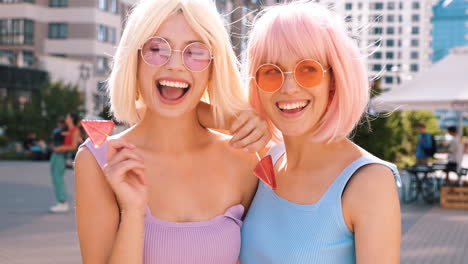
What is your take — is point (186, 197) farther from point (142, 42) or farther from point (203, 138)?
point (142, 42)

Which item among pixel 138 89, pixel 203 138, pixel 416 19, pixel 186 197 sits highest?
pixel 416 19

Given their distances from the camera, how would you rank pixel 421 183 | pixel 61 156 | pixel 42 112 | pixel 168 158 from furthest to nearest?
pixel 42 112
pixel 421 183
pixel 61 156
pixel 168 158

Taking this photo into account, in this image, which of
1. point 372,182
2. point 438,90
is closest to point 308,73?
point 372,182

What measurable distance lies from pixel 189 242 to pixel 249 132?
0.50m

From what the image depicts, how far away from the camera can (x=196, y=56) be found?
7.59ft

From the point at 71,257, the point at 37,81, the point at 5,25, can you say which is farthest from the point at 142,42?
the point at 5,25

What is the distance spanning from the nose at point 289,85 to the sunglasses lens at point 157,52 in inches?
18.1

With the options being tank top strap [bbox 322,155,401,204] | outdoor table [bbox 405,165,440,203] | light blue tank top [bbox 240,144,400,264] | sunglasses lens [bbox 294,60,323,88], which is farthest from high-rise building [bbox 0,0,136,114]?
tank top strap [bbox 322,155,401,204]

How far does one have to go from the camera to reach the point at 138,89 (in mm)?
Result: 2471

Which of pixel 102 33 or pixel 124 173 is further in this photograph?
pixel 102 33

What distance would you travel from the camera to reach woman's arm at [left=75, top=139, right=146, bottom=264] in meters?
2.03

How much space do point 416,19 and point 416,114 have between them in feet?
342

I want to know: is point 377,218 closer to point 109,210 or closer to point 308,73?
point 308,73

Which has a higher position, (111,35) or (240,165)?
(111,35)
